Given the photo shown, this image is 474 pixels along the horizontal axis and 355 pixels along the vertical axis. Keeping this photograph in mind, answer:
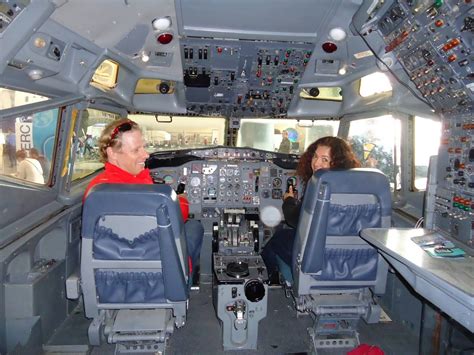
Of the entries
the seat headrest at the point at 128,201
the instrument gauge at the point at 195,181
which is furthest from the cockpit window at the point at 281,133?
the seat headrest at the point at 128,201

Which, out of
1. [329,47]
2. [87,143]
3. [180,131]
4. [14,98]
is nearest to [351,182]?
[329,47]

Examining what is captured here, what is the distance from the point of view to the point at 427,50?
88.1 inches

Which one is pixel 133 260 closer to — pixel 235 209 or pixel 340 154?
pixel 340 154

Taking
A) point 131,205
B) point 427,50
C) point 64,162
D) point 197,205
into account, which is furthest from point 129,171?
point 427,50

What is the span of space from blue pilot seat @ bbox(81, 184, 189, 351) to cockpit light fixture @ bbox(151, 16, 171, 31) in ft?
5.32

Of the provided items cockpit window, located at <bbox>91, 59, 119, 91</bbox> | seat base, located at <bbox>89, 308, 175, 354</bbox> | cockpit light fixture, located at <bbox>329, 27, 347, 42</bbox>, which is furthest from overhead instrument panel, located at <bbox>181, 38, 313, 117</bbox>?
seat base, located at <bbox>89, 308, 175, 354</bbox>

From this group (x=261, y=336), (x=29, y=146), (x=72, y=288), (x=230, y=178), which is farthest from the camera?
(x=230, y=178)

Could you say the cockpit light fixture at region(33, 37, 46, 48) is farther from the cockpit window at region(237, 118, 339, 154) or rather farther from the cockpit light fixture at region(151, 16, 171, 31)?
the cockpit window at region(237, 118, 339, 154)

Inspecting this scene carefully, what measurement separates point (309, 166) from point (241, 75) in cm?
139

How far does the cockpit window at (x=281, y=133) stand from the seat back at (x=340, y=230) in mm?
2889

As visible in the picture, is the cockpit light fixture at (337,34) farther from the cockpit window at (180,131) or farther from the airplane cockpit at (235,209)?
the cockpit window at (180,131)

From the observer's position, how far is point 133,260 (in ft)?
6.43

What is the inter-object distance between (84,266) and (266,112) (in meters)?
3.61

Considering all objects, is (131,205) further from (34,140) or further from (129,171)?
(34,140)
